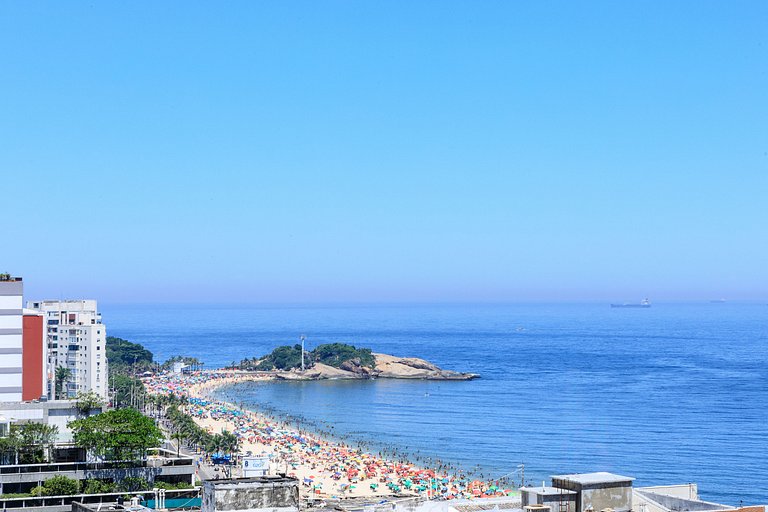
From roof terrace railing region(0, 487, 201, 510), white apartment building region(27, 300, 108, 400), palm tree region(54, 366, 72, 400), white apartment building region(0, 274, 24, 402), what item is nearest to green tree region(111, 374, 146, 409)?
white apartment building region(27, 300, 108, 400)

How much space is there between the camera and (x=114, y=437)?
47.0 m

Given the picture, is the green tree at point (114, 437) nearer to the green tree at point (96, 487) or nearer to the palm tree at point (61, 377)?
the green tree at point (96, 487)

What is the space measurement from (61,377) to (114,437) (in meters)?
63.6

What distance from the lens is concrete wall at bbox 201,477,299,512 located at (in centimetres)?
2417

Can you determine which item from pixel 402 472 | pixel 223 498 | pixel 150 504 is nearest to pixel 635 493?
pixel 223 498

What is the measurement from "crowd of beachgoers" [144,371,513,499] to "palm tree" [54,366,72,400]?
14.1 meters

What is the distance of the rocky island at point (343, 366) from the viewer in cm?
16825

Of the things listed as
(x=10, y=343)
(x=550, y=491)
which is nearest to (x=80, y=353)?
(x=10, y=343)

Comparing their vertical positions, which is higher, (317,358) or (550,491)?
(550,491)

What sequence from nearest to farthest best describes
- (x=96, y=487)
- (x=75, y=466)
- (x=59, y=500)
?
(x=59, y=500) < (x=96, y=487) < (x=75, y=466)

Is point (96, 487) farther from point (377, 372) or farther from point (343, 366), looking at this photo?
point (343, 366)

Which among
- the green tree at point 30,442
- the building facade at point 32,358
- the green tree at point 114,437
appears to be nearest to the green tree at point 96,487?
the green tree at point 114,437

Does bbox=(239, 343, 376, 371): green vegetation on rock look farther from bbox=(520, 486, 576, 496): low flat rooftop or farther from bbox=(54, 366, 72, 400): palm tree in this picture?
bbox=(520, 486, 576, 496): low flat rooftop

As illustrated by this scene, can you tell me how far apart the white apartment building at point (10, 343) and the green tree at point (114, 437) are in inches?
682
